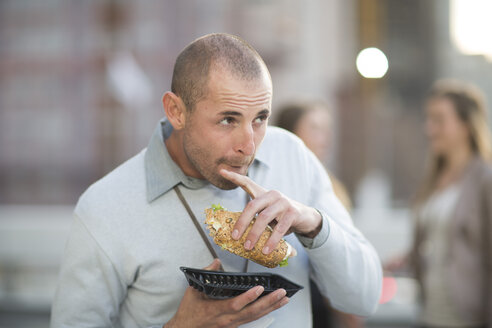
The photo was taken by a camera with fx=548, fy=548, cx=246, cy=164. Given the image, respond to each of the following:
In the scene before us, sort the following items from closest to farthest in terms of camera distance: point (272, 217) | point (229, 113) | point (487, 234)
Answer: point (272, 217)
point (229, 113)
point (487, 234)

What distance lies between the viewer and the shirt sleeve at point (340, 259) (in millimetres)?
1400

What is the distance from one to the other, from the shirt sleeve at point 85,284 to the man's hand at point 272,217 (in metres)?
0.43

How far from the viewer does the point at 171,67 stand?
58.9 feet

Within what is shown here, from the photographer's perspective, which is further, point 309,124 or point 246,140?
point 309,124

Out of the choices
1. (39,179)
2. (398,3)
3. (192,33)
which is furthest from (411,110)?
(39,179)

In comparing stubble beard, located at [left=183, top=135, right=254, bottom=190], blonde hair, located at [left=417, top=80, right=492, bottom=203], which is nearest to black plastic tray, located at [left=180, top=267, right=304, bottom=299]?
stubble beard, located at [left=183, top=135, right=254, bottom=190]

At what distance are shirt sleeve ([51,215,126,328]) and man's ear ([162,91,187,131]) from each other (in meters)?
0.38

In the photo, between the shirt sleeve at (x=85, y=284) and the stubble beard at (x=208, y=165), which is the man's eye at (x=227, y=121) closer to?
the stubble beard at (x=208, y=165)

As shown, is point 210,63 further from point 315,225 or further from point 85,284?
point 85,284

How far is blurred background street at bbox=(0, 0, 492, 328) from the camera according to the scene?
14164 millimetres

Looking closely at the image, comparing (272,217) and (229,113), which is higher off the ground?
(229,113)

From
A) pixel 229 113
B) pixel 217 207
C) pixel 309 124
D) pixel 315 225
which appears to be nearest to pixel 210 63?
pixel 229 113

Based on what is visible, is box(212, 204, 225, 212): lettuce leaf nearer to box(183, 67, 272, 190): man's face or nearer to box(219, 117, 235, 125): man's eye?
box(183, 67, 272, 190): man's face

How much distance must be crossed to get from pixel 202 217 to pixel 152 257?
0.58 feet
